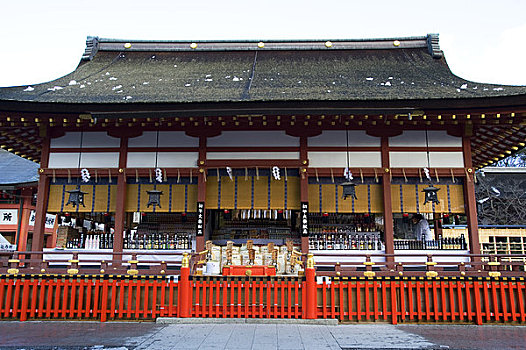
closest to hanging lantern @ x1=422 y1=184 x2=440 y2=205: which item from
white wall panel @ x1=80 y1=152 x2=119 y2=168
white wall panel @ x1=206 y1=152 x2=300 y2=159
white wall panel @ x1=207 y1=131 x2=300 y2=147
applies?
white wall panel @ x1=206 y1=152 x2=300 y2=159

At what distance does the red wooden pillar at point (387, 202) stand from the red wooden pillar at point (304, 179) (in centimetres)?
200

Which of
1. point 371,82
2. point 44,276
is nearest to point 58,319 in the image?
point 44,276

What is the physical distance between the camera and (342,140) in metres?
10.1

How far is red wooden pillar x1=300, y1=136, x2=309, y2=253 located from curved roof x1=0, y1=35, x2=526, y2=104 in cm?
143

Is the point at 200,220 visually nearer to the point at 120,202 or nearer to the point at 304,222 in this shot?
the point at 120,202

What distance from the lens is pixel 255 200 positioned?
9.89 metres

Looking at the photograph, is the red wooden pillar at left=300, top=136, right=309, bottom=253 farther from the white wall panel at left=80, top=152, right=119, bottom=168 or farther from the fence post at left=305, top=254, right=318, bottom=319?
the white wall panel at left=80, top=152, right=119, bottom=168

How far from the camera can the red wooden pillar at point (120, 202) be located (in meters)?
9.65

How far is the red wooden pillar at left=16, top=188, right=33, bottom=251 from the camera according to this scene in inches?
684

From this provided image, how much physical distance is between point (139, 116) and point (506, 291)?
8.85m

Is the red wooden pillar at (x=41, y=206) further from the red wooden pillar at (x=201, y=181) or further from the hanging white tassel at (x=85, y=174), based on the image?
the red wooden pillar at (x=201, y=181)

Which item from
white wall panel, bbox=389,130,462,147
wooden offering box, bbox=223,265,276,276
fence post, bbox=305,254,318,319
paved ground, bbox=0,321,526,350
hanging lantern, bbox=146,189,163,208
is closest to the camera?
paved ground, bbox=0,321,526,350

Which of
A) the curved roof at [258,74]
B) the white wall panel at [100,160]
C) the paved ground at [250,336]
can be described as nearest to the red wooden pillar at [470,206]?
the curved roof at [258,74]

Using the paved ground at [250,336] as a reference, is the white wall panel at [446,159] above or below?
above
